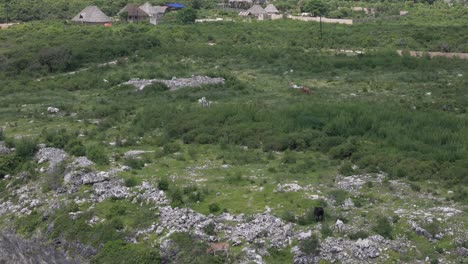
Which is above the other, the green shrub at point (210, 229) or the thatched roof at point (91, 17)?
the thatched roof at point (91, 17)

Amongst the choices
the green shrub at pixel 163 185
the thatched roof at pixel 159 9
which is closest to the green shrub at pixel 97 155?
the green shrub at pixel 163 185

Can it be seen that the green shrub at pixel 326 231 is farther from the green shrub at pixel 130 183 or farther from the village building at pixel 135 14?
the village building at pixel 135 14

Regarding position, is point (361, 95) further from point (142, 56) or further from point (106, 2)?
point (106, 2)

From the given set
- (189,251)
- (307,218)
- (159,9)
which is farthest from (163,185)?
(159,9)

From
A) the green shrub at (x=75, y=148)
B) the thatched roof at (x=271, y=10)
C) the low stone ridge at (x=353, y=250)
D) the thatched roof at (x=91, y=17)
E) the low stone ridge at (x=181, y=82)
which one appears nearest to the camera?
the low stone ridge at (x=353, y=250)

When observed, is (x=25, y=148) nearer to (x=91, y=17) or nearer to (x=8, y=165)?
(x=8, y=165)

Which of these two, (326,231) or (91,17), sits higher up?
(91,17)

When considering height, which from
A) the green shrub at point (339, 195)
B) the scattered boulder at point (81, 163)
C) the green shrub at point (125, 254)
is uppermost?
the green shrub at point (339, 195)
